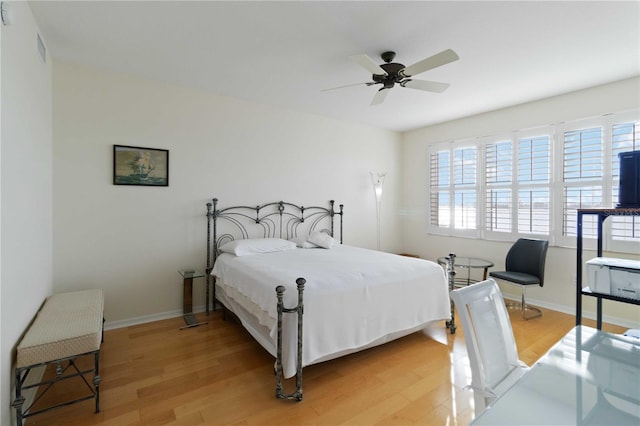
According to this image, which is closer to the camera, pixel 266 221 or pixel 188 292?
pixel 188 292

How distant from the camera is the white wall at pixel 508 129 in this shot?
3.40 meters

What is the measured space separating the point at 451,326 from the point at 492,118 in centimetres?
311

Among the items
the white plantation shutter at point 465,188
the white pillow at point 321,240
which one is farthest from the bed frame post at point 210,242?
the white plantation shutter at point 465,188

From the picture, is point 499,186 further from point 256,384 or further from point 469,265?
point 256,384

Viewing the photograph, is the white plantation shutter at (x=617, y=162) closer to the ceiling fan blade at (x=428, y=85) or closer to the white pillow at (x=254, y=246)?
the ceiling fan blade at (x=428, y=85)

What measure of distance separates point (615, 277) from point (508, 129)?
10.5 ft

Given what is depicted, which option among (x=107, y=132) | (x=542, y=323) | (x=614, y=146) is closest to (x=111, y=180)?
(x=107, y=132)

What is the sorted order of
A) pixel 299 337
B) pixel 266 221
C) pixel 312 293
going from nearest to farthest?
pixel 299 337 → pixel 312 293 → pixel 266 221

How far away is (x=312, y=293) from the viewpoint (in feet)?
7.25

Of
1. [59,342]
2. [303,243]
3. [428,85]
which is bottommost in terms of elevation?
[59,342]

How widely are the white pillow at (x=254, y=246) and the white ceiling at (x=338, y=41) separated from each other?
6.03 ft

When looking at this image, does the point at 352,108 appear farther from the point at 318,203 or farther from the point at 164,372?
the point at 164,372

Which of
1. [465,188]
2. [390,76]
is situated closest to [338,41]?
[390,76]

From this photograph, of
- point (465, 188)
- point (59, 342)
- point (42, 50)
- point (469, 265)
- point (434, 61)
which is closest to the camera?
point (59, 342)
